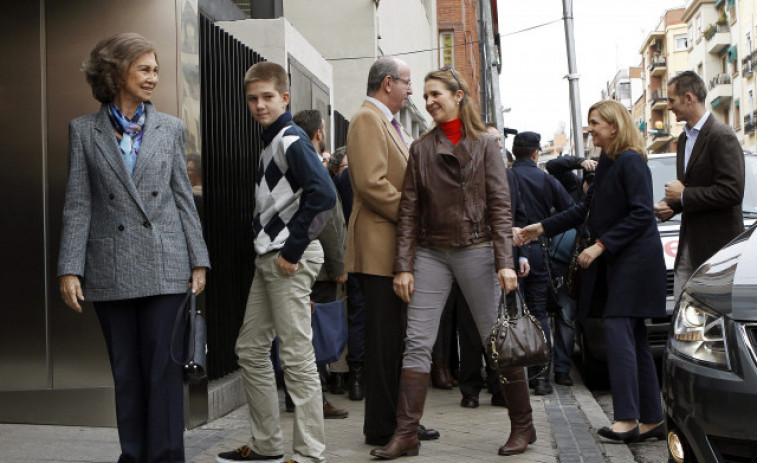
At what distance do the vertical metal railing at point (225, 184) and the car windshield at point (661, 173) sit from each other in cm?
366

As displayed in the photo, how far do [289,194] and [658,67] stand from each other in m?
107

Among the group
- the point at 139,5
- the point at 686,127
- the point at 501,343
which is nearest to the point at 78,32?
the point at 139,5

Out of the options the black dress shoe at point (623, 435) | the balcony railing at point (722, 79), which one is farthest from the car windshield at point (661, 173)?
the balcony railing at point (722, 79)

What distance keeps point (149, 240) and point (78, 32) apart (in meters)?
2.39

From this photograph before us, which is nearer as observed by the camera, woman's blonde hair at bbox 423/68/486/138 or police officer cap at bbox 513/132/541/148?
woman's blonde hair at bbox 423/68/486/138

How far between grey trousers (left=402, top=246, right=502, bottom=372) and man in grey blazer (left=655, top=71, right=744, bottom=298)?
1407mm

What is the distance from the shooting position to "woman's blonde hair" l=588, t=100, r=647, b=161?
5844mm

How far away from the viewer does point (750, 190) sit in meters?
9.04

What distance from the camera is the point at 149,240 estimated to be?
4.18 m

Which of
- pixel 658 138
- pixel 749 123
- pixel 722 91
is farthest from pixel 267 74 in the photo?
pixel 658 138

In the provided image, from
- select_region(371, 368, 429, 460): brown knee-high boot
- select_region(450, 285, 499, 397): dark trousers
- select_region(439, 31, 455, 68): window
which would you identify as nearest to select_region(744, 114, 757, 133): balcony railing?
select_region(439, 31, 455, 68): window

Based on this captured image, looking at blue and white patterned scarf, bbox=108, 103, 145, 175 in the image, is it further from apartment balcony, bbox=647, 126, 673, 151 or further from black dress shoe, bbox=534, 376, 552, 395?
apartment balcony, bbox=647, 126, 673, 151

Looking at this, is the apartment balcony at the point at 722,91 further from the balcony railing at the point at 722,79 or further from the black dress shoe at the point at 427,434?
the black dress shoe at the point at 427,434

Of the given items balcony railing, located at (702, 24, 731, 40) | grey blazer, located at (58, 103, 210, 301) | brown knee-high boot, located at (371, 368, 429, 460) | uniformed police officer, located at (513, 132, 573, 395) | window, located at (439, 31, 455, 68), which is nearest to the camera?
grey blazer, located at (58, 103, 210, 301)
